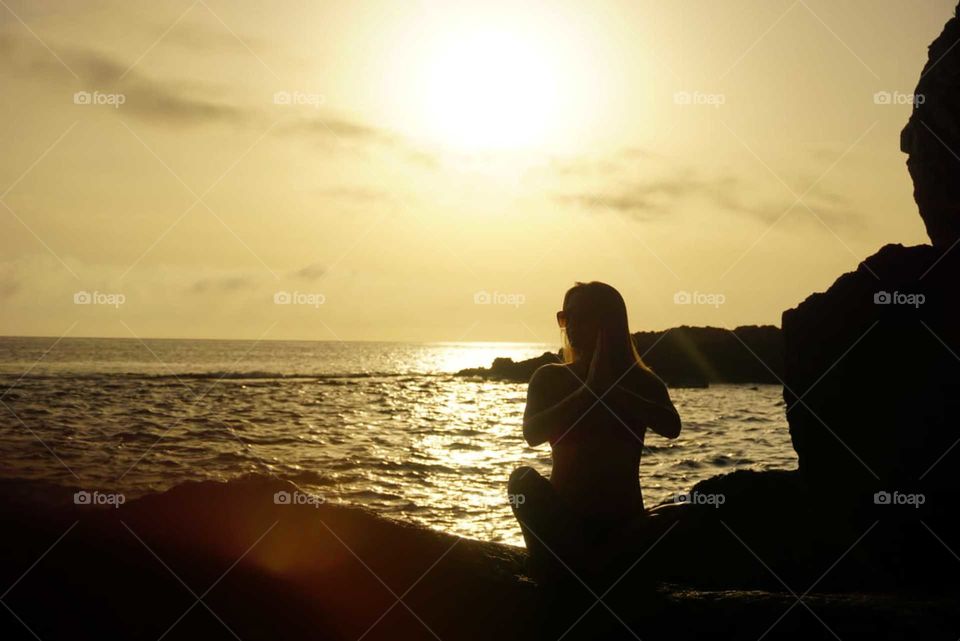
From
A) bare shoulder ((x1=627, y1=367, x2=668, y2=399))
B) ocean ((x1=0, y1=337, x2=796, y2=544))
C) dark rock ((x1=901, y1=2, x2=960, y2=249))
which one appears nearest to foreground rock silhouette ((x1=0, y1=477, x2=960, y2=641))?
bare shoulder ((x1=627, y1=367, x2=668, y2=399))

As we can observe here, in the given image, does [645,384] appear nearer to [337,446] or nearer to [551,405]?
[551,405]

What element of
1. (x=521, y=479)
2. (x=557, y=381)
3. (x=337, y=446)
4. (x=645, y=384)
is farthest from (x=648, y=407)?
(x=337, y=446)

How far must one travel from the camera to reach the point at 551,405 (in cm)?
544

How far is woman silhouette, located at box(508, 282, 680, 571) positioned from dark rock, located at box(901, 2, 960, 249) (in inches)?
348

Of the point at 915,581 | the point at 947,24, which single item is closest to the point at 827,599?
the point at 915,581

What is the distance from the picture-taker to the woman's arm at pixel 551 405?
5242mm

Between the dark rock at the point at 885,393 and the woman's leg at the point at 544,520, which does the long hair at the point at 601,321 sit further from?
the dark rock at the point at 885,393

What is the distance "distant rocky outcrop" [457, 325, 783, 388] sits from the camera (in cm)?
8069

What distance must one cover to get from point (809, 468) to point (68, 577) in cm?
851

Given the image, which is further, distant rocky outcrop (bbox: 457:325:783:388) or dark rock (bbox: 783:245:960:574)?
distant rocky outcrop (bbox: 457:325:783:388)

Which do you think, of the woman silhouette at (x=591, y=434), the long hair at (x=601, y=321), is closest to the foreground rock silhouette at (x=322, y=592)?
the woman silhouette at (x=591, y=434)

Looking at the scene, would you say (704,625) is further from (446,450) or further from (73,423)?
(73,423)

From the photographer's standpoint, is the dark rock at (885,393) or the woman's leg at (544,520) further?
the dark rock at (885,393)

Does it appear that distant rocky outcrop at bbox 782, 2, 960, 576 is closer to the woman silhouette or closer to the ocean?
the ocean
